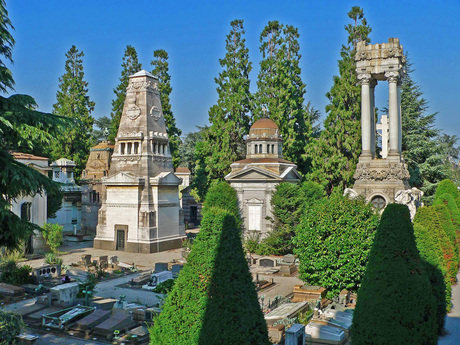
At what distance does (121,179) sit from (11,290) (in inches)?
509

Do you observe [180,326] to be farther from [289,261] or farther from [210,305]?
[289,261]

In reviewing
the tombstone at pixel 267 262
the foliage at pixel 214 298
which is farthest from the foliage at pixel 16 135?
the tombstone at pixel 267 262

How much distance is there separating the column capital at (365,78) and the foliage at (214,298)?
24623 millimetres

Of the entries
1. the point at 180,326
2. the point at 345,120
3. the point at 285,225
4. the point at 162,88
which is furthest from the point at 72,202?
the point at 180,326

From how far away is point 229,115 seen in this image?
4100 cm

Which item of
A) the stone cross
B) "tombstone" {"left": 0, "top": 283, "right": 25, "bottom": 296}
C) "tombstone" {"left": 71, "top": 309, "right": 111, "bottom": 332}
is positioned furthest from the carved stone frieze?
"tombstone" {"left": 0, "top": 283, "right": 25, "bottom": 296}

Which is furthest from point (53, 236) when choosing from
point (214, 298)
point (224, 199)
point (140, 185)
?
point (214, 298)

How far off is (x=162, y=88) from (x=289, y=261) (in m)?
22.2

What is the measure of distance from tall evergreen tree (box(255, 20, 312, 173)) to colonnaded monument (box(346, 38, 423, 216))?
31.3ft

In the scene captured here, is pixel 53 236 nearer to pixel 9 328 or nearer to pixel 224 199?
pixel 224 199

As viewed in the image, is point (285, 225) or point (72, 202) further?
point (72, 202)

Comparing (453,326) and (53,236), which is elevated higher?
(53,236)

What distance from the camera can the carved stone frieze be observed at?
91.8ft

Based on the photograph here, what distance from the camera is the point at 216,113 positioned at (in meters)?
40.8
